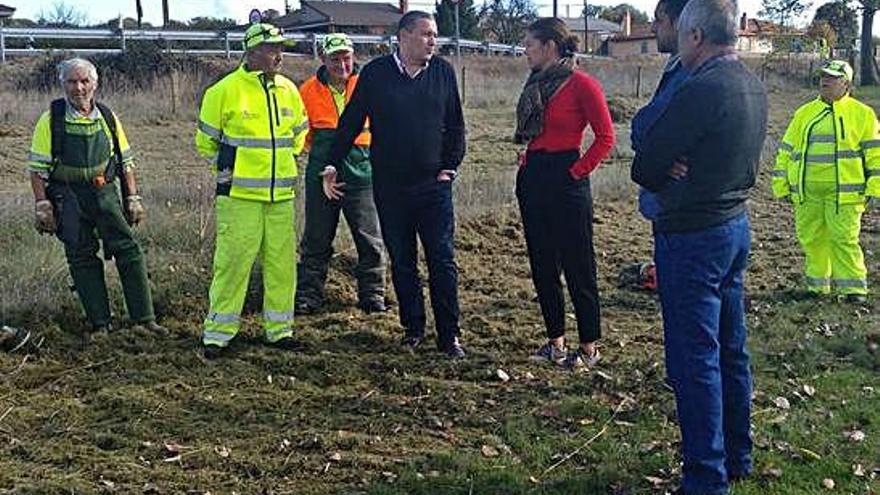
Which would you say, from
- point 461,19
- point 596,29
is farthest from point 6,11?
point 596,29

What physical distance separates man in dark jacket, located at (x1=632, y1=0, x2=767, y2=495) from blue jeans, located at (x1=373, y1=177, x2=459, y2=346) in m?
2.41

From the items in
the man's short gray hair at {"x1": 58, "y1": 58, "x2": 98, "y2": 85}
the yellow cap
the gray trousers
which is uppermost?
the yellow cap

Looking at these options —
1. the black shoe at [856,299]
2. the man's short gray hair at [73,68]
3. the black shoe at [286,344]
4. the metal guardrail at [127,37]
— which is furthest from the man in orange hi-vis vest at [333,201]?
the metal guardrail at [127,37]

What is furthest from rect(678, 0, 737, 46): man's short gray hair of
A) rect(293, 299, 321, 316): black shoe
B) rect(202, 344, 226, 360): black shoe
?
rect(293, 299, 321, 316): black shoe

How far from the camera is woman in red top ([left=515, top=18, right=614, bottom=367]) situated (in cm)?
604

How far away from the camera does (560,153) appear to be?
240 inches

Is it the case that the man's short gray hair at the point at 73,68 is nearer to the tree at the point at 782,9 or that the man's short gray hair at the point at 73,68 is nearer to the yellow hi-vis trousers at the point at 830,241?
the yellow hi-vis trousers at the point at 830,241

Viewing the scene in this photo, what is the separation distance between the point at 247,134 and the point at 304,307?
1744mm

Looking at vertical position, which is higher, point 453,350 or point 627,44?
point 627,44

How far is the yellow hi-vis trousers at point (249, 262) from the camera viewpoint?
658 cm

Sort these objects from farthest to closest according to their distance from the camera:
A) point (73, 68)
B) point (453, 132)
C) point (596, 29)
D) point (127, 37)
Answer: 1. point (596, 29)
2. point (127, 37)
3. point (453, 132)
4. point (73, 68)

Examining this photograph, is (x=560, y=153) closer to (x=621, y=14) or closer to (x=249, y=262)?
(x=249, y=262)

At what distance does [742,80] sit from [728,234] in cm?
67

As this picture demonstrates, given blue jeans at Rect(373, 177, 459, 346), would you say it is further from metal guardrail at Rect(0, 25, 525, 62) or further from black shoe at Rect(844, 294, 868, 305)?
metal guardrail at Rect(0, 25, 525, 62)
